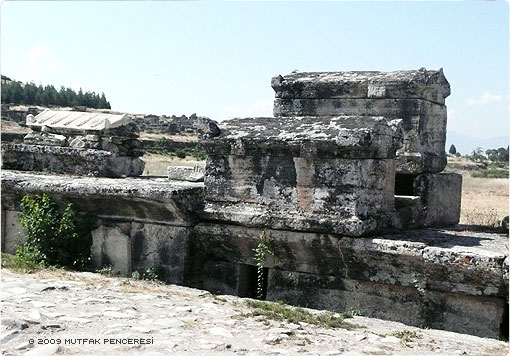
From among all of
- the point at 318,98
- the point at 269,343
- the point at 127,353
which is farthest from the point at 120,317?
the point at 318,98

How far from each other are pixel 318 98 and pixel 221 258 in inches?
92.8

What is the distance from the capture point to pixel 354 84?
798 centimetres

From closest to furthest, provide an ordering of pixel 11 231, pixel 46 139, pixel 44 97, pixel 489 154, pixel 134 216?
1. pixel 134 216
2. pixel 11 231
3. pixel 46 139
4. pixel 44 97
5. pixel 489 154

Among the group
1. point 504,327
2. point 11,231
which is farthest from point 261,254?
point 11,231

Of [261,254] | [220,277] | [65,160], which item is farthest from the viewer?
[65,160]

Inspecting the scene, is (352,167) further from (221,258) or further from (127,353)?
(127,353)

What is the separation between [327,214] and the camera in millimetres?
6398

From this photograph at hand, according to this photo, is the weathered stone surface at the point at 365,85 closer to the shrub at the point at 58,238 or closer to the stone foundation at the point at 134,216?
the stone foundation at the point at 134,216

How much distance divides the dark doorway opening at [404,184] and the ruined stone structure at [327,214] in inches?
0.6

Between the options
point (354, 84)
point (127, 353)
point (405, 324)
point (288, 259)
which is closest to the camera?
point (127, 353)

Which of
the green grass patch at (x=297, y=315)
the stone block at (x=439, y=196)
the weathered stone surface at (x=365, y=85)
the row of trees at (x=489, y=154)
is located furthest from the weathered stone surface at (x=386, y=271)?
the row of trees at (x=489, y=154)

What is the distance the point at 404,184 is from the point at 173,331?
12.3ft

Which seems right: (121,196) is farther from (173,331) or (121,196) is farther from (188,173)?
(173,331)

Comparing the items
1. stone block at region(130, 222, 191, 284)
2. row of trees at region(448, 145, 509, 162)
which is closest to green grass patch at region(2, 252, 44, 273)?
stone block at region(130, 222, 191, 284)
